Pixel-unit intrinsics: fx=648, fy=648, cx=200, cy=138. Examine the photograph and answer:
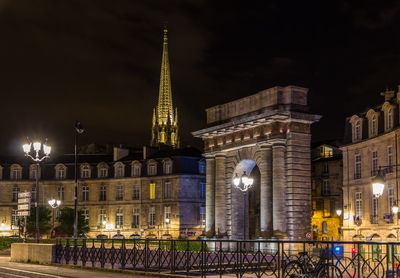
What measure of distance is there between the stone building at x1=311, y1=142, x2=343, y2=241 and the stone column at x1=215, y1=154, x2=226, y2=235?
61.0 feet

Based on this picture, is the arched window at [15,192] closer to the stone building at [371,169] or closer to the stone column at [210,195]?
the stone column at [210,195]

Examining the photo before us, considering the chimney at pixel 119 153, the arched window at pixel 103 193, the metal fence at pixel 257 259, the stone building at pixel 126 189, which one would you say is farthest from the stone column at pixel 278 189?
the chimney at pixel 119 153

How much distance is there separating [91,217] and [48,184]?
6.95 m

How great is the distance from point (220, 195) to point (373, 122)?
11.5 metres

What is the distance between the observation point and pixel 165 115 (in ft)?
422

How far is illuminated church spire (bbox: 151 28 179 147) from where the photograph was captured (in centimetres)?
12588

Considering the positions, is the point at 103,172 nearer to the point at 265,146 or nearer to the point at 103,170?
the point at 103,170

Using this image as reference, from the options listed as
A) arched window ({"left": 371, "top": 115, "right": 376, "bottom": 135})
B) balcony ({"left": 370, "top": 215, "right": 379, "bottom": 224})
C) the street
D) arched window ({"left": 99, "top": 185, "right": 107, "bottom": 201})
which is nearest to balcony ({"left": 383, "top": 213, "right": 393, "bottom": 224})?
balcony ({"left": 370, "top": 215, "right": 379, "bottom": 224})

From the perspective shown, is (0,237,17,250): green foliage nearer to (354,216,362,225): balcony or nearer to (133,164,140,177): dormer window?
(354,216,362,225): balcony

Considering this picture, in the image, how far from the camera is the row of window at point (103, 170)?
7169 cm

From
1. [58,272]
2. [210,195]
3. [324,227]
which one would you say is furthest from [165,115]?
[58,272]

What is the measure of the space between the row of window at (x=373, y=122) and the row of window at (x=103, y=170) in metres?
28.3

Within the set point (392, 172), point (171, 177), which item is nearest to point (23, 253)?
point (392, 172)

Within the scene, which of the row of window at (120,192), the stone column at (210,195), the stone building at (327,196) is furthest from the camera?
the row of window at (120,192)
